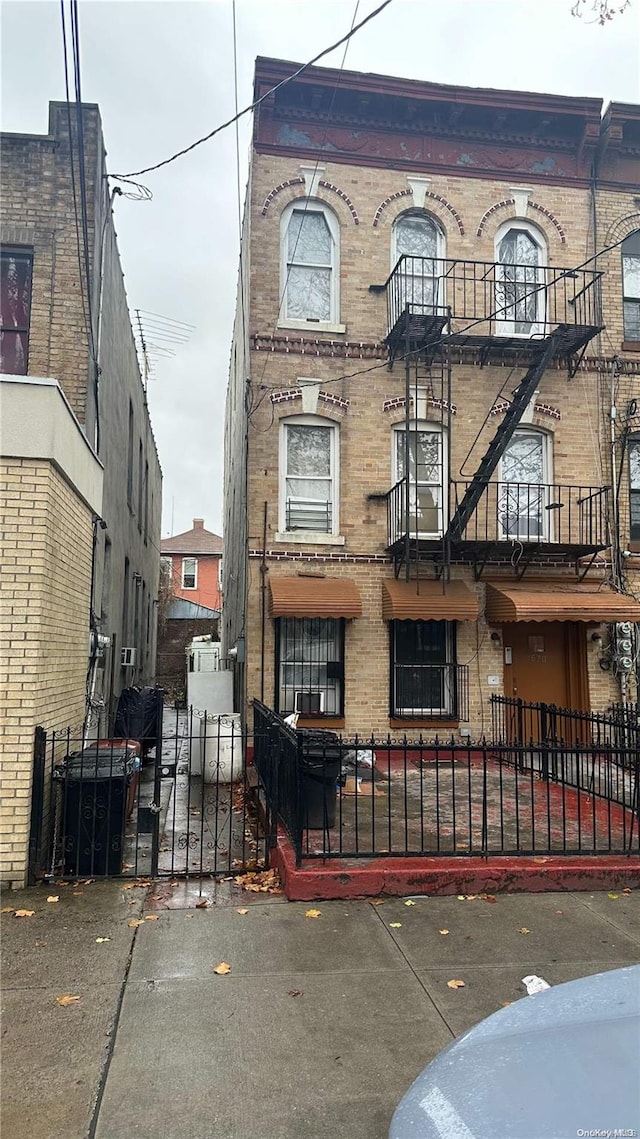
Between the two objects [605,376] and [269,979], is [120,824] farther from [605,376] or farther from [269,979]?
[605,376]

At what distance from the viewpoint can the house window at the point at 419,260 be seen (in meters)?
12.6

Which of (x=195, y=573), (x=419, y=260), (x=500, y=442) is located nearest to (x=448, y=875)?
(x=500, y=442)

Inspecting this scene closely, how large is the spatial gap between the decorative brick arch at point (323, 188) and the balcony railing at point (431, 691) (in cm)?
768

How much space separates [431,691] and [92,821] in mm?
7129

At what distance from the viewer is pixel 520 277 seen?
13234mm

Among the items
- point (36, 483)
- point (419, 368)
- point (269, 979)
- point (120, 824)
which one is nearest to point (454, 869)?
point (269, 979)

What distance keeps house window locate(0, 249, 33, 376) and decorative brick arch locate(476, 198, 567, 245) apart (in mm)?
7681

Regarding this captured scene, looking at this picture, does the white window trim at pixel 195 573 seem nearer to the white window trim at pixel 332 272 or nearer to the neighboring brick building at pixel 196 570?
the neighboring brick building at pixel 196 570

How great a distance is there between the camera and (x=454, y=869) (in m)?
5.96

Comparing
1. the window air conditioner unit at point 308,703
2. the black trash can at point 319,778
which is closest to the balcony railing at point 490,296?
the window air conditioner unit at point 308,703

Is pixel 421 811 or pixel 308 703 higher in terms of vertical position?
pixel 308 703

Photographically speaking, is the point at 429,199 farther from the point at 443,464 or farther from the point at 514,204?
the point at 443,464

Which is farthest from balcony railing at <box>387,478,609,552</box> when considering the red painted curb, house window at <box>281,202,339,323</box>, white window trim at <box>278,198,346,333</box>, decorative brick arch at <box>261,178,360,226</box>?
the red painted curb

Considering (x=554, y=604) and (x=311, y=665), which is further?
(x=311, y=665)
